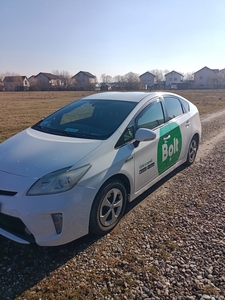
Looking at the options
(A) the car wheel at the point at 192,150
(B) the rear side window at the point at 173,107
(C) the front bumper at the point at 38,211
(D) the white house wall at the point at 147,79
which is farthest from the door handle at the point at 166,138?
(D) the white house wall at the point at 147,79

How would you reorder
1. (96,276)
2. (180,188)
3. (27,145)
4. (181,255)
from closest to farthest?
(96,276) < (181,255) < (27,145) < (180,188)

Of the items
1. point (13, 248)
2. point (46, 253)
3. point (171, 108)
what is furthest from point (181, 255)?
point (171, 108)

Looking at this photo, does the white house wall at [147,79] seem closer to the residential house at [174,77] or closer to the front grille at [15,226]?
the residential house at [174,77]

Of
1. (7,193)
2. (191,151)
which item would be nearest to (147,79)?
(191,151)

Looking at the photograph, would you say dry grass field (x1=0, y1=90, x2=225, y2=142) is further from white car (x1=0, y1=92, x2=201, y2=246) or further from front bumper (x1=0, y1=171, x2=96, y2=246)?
front bumper (x1=0, y1=171, x2=96, y2=246)

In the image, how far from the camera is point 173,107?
14.7ft

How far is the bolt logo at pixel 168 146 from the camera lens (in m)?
3.79

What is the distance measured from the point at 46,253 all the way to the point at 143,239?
1.15 metres

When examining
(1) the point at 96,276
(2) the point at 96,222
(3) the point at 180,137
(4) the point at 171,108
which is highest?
(4) the point at 171,108

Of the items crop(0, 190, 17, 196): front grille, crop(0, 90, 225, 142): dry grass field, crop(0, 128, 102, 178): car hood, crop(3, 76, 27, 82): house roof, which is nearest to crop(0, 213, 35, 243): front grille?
crop(0, 190, 17, 196): front grille

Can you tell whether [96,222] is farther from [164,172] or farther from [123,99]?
[123,99]

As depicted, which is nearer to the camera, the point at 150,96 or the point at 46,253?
the point at 46,253

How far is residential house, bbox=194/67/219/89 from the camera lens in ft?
264

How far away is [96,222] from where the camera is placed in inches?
107
